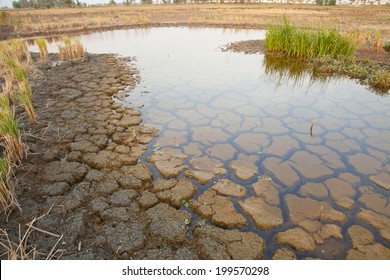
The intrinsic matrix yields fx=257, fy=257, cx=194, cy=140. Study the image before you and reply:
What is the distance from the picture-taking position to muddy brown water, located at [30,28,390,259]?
2320 mm

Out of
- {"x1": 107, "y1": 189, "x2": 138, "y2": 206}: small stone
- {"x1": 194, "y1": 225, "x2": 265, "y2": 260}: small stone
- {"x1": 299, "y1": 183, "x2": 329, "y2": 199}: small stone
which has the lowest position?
{"x1": 299, "y1": 183, "x2": 329, "y2": 199}: small stone

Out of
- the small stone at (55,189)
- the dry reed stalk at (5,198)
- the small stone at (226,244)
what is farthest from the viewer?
the small stone at (55,189)

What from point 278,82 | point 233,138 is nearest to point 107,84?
point 233,138

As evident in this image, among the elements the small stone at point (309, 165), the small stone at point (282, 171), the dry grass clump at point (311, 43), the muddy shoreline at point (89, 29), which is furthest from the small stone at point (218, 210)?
the muddy shoreline at point (89, 29)

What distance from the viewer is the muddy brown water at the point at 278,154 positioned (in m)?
2.32

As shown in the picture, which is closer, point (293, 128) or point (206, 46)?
point (293, 128)

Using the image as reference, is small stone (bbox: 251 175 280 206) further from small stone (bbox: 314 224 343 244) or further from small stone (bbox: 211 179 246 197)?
small stone (bbox: 314 224 343 244)

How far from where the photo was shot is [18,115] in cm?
423

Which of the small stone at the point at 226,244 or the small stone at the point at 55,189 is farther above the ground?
the small stone at the point at 55,189

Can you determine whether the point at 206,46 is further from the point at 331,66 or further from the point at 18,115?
the point at 18,115

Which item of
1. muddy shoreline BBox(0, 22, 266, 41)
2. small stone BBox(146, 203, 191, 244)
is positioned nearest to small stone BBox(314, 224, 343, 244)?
small stone BBox(146, 203, 191, 244)

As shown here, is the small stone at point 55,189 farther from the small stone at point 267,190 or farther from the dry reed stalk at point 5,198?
the small stone at point 267,190

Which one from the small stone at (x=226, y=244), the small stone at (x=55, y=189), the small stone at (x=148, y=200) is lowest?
the small stone at (x=226, y=244)

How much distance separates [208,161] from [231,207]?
884mm
